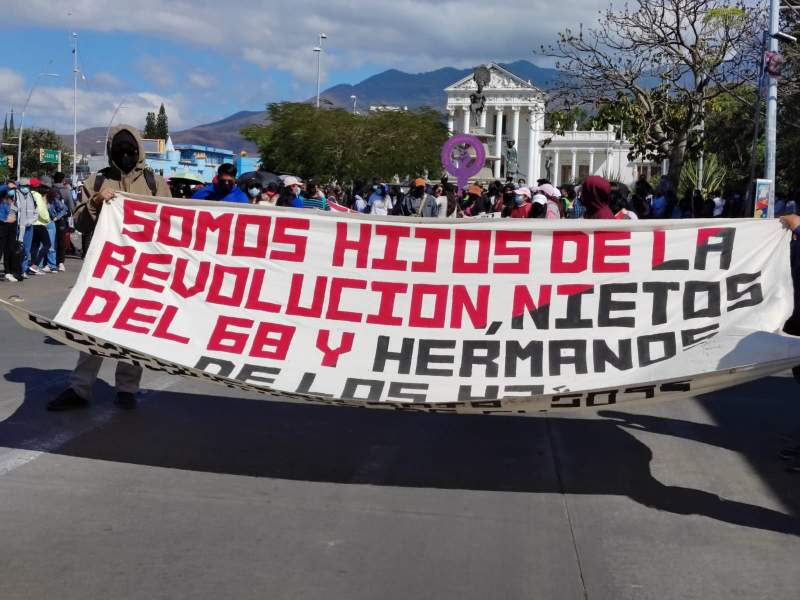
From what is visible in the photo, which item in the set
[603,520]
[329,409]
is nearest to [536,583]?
[603,520]

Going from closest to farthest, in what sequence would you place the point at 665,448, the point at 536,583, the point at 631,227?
the point at 536,583 → the point at 631,227 → the point at 665,448

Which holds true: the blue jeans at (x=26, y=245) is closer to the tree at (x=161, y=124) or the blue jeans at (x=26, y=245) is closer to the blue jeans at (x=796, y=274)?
the blue jeans at (x=796, y=274)

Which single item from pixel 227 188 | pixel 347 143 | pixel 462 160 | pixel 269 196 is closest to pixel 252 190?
pixel 269 196

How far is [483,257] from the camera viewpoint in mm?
6582

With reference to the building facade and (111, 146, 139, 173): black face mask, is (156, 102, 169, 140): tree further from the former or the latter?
(111, 146, 139, 173): black face mask

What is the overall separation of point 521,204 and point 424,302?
1311cm

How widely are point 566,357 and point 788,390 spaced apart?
14.6ft

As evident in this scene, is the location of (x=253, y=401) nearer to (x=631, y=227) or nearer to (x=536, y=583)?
(x=631, y=227)

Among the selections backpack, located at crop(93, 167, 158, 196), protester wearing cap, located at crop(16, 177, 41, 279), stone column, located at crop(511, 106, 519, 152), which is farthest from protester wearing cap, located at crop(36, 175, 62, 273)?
stone column, located at crop(511, 106, 519, 152)

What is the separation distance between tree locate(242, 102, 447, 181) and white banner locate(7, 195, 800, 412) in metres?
49.7

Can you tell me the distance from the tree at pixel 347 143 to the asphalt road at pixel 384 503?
48.5 metres

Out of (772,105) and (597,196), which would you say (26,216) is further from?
(772,105)

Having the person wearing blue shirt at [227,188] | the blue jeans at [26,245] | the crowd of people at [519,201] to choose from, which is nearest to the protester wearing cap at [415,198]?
the crowd of people at [519,201]

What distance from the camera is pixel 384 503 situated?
5641mm
